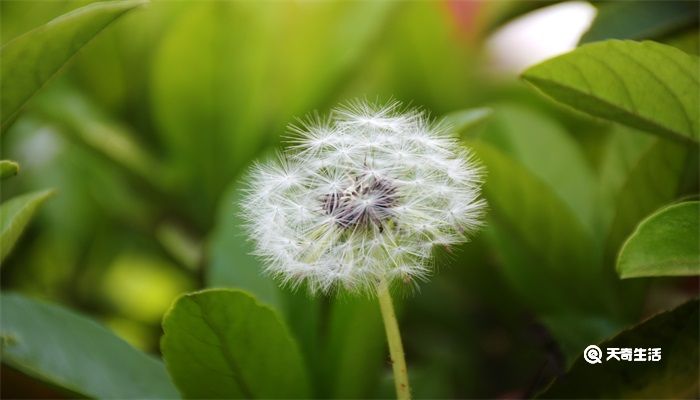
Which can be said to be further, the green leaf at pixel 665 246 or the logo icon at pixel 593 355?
the logo icon at pixel 593 355

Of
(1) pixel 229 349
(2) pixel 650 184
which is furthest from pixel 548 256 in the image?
(1) pixel 229 349

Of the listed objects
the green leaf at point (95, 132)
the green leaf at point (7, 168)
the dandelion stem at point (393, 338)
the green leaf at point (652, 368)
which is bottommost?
the green leaf at point (652, 368)


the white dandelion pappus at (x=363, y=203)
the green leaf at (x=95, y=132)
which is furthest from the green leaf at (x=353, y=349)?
the green leaf at (x=95, y=132)

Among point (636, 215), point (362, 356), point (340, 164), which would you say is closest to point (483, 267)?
point (636, 215)

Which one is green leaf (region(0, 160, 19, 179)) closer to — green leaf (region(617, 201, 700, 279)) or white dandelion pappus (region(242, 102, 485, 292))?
white dandelion pappus (region(242, 102, 485, 292))

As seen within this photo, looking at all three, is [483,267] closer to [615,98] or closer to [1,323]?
[615,98]

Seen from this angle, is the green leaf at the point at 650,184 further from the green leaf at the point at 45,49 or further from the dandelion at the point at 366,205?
the green leaf at the point at 45,49
